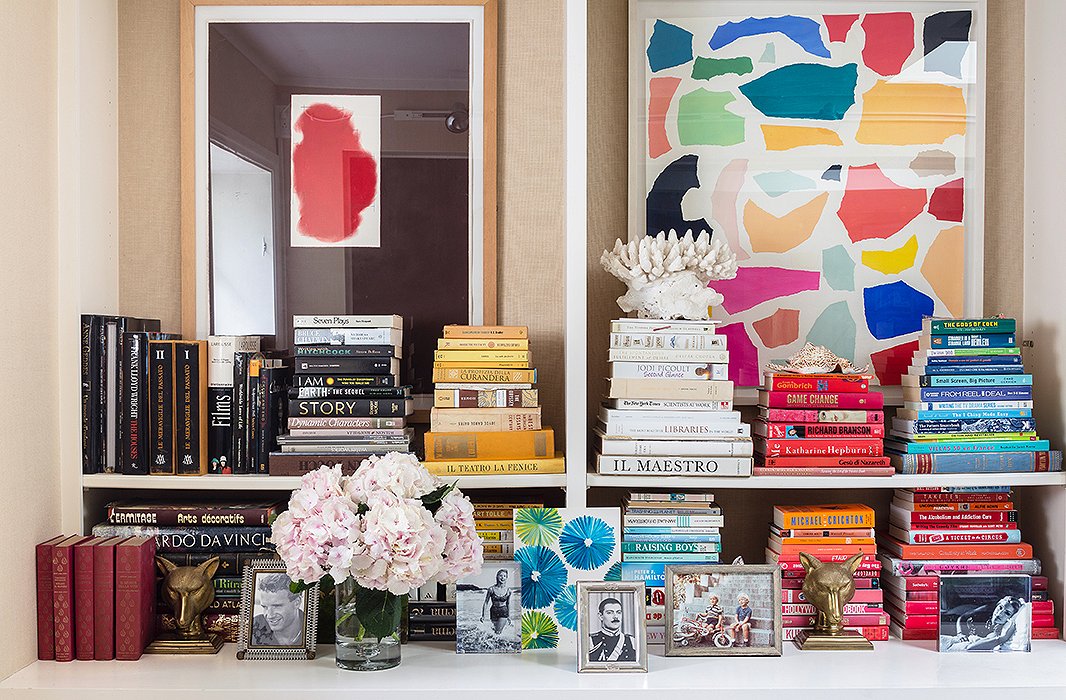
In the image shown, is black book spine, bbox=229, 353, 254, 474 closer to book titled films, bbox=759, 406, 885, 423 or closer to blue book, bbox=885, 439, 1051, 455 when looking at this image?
book titled films, bbox=759, 406, 885, 423

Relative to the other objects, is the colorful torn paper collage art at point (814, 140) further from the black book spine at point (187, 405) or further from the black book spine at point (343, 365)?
the black book spine at point (187, 405)

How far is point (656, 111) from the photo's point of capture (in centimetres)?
221

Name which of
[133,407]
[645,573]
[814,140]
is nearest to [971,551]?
[645,573]

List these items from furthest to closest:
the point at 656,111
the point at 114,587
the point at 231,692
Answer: the point at 656,111 → the point at 114,587 → the point at 231,692

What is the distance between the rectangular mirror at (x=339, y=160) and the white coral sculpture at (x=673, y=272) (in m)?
0.37

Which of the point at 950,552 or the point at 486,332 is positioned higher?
the point at 486,332

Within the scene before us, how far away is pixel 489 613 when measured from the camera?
190 cm

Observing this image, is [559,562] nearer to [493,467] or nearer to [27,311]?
[493,467]

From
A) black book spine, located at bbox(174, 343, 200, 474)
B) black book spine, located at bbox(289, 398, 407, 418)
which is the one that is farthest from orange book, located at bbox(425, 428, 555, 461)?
black book spine, located at bbox(174, 343, 200, 474)

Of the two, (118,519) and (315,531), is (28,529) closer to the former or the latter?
(118,519)

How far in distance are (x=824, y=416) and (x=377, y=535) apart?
3.11 ft

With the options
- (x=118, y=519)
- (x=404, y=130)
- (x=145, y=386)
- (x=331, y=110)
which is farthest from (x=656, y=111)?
(x=118, y=519)

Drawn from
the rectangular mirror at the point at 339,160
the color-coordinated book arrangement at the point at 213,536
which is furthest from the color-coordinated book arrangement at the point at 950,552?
the color-coordinated book arrangement at the point at 213,536

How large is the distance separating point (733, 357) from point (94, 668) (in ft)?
4.83
